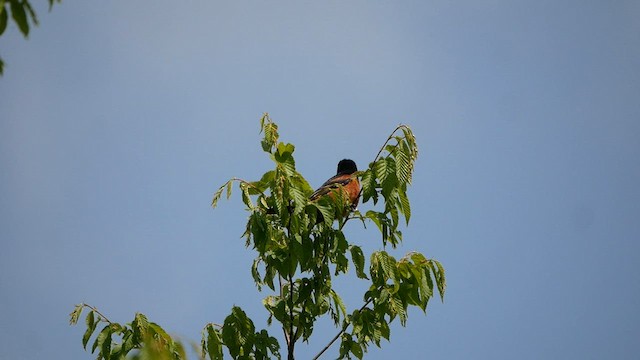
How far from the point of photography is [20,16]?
1.96 m

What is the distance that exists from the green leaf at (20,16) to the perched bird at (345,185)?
272 cm

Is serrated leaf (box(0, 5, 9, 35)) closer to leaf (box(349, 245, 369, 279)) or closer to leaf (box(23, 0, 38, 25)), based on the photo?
leaf (box(23, 0, 38, 25))

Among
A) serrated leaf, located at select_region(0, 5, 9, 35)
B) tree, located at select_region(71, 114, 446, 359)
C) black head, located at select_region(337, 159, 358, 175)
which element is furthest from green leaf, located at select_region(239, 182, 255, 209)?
black head, located at select_region(337, 159, 358, 175)

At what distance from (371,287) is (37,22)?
10.5ft

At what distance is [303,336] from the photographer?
4.72 meters

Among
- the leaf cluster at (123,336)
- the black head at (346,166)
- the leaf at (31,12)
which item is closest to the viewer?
the leaf at (31,12)

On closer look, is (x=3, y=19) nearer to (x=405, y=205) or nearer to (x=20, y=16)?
(x=20, y=16)

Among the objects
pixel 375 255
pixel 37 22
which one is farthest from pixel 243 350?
pixel 37 22

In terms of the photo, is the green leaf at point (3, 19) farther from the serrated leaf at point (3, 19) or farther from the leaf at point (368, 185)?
the leaf at point (368, 185)

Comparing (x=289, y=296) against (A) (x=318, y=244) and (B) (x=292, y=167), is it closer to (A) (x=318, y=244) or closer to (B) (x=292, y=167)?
(A) (x=318, y=244)

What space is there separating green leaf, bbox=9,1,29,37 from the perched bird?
2.72 metres

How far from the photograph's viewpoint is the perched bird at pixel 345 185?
4.91m

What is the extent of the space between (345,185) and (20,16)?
157 inches

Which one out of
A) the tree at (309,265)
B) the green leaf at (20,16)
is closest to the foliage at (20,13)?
the green leaf at (20,16)
